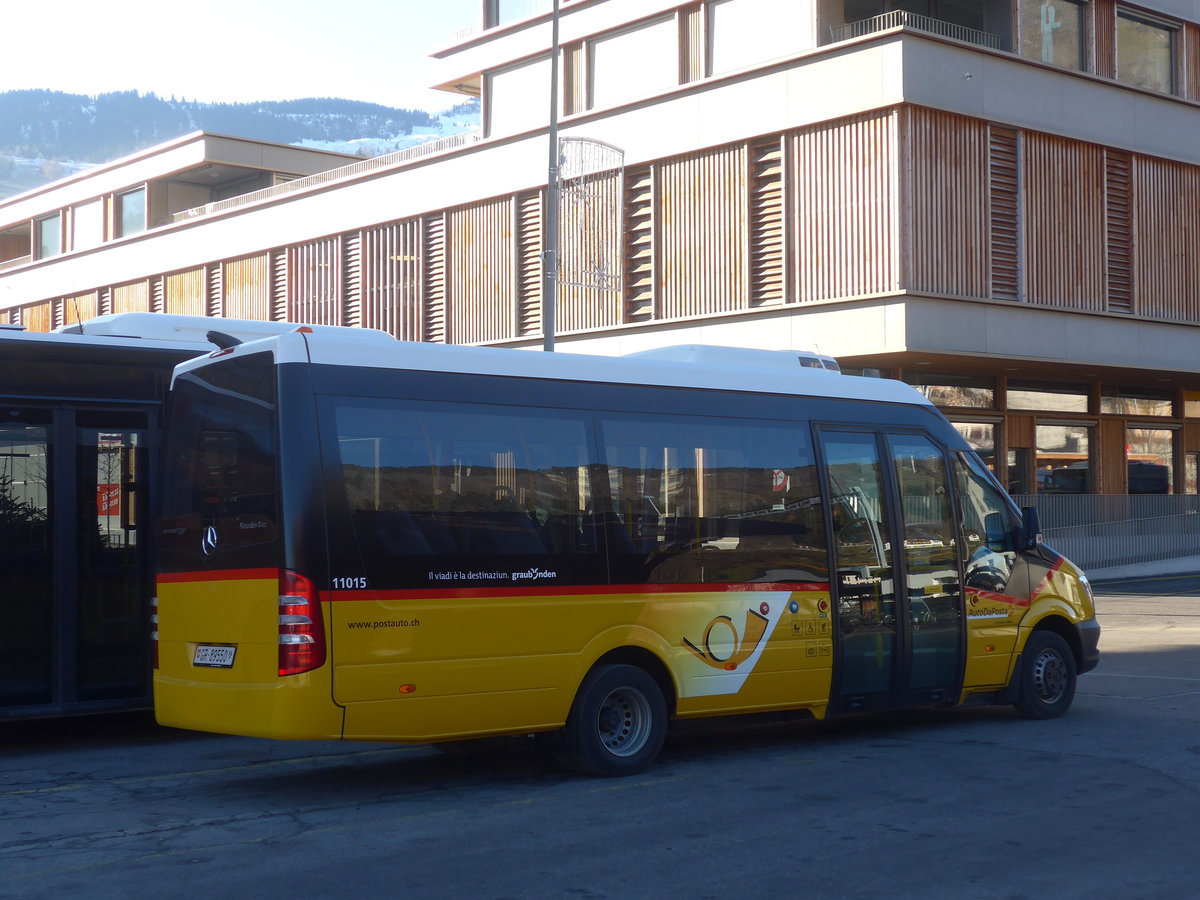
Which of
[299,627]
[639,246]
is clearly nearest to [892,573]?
[299,627]

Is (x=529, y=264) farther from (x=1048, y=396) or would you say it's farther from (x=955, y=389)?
(x=1048, y=396)

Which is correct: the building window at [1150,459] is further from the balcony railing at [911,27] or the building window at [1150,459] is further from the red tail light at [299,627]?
the red tail light at [299,627]

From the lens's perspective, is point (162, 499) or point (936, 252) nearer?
point (162, 499)

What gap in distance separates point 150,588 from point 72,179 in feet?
155

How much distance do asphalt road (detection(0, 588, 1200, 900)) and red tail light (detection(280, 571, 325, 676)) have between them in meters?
0.84

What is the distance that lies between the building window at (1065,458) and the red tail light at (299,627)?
2905cm

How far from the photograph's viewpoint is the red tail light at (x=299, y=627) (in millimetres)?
7574

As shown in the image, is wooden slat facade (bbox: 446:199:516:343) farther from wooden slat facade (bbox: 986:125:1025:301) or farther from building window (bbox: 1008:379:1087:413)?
building window (bbox: 1008:379:1087:413)

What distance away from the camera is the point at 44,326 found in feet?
175

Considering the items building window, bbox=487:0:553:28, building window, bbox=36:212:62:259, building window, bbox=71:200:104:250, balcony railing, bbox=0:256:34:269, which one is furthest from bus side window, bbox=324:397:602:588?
balcony railing, bbox=0:256:34:269

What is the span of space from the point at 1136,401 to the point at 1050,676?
27475 millimetres

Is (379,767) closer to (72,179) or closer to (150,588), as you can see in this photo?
(150,588)

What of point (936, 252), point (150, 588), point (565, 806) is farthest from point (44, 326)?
point (565, 806)

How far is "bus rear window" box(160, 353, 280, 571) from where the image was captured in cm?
790
